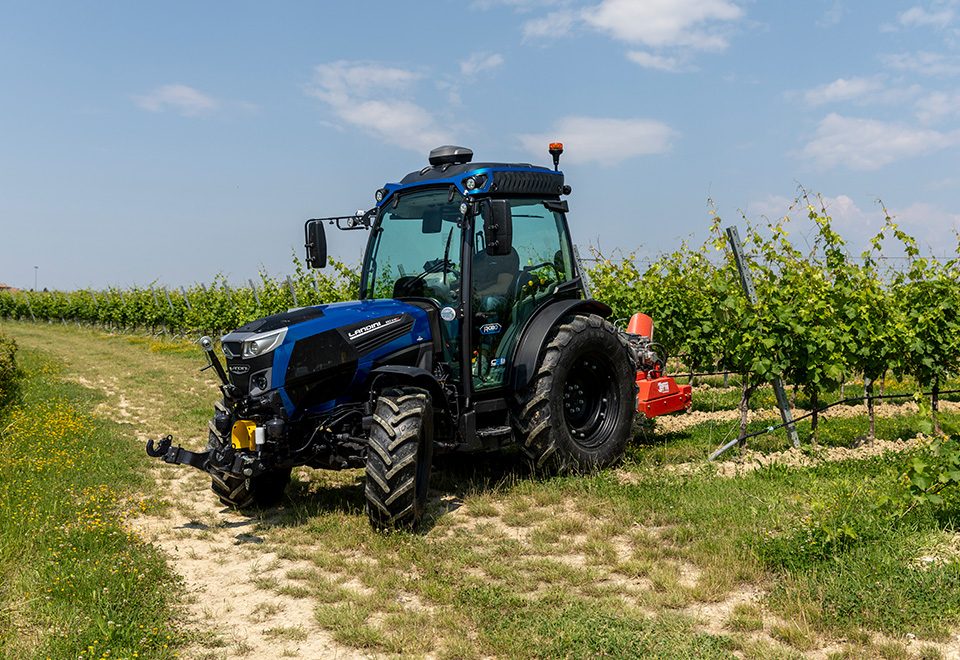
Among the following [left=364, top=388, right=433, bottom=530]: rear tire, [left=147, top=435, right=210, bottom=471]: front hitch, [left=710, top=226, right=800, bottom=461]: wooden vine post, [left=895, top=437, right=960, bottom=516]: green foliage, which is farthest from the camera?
[left=710, top=226, right=800, bottom=461]: wooden vine post

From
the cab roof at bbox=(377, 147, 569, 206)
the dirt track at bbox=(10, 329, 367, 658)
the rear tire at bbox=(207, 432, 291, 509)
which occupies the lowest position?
the dirt track at bbox=(10, 329, 367, 658)

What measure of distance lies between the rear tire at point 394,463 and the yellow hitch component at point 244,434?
805 millimetres

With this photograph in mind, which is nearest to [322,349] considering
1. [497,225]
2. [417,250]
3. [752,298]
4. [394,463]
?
[394,463]

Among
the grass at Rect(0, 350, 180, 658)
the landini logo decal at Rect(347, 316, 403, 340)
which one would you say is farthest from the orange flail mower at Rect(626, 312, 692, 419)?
the grass at Rect(0, 350, 180, 658)

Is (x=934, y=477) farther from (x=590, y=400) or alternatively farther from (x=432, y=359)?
(x=432, y=359)

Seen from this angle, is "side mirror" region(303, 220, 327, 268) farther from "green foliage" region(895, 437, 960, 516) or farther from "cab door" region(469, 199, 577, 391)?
"green foliage" region(895, 437, 960, 516)

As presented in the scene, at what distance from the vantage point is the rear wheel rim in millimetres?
6895

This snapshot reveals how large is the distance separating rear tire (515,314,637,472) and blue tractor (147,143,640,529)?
0.5 inches

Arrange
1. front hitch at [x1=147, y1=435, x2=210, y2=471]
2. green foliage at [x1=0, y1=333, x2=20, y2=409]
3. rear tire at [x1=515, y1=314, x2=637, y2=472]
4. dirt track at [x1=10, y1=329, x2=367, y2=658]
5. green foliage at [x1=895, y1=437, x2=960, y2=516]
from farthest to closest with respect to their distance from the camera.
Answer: green foliage at [x1=0, y1=333, x2=20, y2=409] → rear tire at [x1=515, y1=314, x2=637, y2=472] → front hitch at [x1=147, y1=435, x2=210, y2=471] → green foliage at [x1=895, y1=437, x2=960, y2=516] → dirt track at [x1=10, y1=329, x2=367, y2=658]

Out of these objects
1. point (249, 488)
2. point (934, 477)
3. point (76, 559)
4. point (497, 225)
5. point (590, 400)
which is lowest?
point (76, 559)

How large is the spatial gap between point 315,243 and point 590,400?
2.60 metres

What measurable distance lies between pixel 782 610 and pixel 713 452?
359 cm

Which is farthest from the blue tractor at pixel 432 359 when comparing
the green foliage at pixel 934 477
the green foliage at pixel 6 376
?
the green foliage at pixel 6 376

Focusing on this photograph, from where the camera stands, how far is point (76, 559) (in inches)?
192
